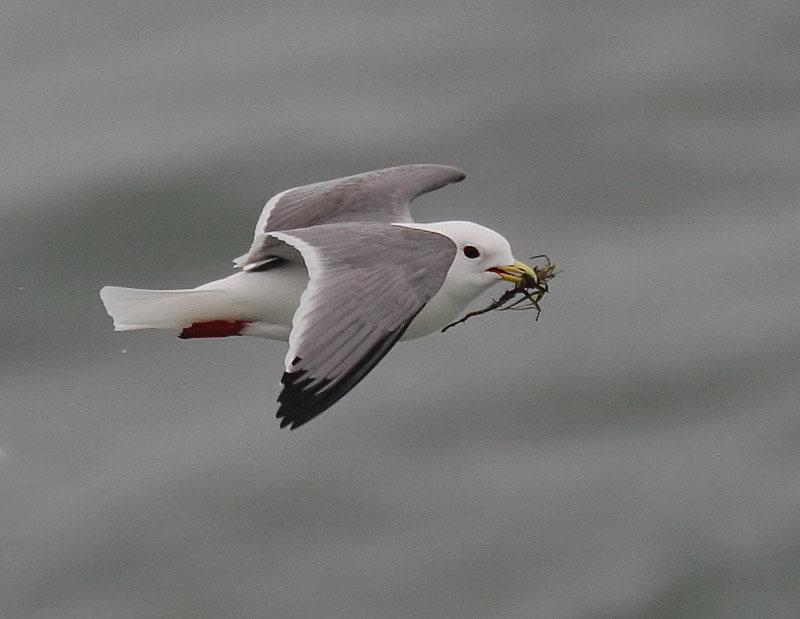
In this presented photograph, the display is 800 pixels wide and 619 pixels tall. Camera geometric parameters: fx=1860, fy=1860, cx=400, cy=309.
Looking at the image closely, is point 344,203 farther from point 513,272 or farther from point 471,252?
point 513,272

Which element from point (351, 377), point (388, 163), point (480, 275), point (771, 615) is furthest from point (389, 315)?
point (388, 163)

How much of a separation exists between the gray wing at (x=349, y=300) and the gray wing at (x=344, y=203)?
0.54m

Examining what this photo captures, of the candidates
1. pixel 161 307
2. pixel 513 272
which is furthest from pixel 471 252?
pixel 161 307

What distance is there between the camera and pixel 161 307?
258 inches

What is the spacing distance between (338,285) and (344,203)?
4.54 ft

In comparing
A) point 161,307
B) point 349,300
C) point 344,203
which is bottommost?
point 161,307

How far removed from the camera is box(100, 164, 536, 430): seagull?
544 cm

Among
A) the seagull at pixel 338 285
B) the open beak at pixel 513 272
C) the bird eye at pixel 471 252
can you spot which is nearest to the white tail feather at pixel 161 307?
the seagull at pixel 338 285

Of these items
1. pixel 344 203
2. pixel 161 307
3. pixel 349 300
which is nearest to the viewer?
pixel 349 300

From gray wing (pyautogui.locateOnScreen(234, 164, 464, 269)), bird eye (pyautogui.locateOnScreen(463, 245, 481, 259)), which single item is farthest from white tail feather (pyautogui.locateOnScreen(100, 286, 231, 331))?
bird eye (pyautogui.locateOnScreen(463, 245, 481, 259))

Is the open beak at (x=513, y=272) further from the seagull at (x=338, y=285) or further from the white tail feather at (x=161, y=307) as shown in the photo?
the white tail feather at (x=161, y=307)

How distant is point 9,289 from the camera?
9492 mm

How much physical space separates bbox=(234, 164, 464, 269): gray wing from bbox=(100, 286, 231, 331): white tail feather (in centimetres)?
20

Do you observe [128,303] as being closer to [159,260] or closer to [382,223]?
[382,223]
